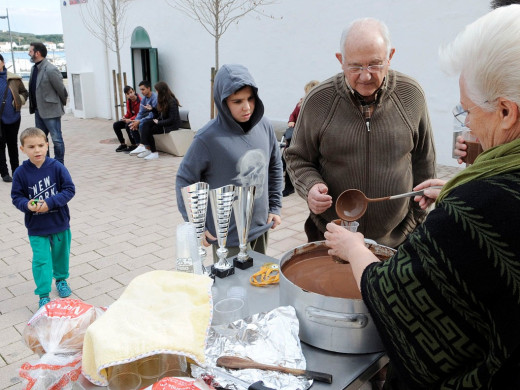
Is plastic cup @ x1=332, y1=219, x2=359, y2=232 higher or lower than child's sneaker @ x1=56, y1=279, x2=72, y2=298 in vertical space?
higher

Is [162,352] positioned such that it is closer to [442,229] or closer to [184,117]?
[442,229]

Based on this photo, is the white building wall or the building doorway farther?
the building doorway

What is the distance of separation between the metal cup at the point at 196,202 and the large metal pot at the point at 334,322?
48cm

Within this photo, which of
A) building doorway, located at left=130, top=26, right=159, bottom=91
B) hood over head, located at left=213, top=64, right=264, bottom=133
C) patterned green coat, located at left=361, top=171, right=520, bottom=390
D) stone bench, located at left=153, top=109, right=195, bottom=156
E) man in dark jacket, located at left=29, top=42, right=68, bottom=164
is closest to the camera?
patterned green coat, located at left=361, top=171, right=520, bottom=390

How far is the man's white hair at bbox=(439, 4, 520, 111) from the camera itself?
826 millimetres

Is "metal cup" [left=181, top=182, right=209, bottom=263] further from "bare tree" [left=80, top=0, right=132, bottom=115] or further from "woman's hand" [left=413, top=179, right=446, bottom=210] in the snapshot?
"bare tree" [left=80, top=0, right=132, bottom=115]

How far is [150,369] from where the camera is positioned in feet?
3.58

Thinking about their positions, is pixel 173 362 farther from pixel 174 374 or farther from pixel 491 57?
pixel 491 57

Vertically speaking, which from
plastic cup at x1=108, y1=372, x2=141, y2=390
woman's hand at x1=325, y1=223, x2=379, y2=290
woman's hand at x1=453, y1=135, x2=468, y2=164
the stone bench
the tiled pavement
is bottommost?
the tiled pavement

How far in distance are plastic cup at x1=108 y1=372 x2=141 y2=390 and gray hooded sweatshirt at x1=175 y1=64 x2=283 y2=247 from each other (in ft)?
3.49

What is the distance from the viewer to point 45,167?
9.52ft

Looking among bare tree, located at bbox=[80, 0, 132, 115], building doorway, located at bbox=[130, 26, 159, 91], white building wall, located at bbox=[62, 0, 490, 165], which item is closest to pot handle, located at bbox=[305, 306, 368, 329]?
white building wall, located at bbox=[62, 0, 490, 165]

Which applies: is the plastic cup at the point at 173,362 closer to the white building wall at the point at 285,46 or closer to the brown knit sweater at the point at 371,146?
the brown knit sweater at the point at 371,146

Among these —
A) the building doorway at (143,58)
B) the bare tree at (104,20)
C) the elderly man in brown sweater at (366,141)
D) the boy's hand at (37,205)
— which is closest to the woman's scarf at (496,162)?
the elderly man in brown sweater at (366,141)
